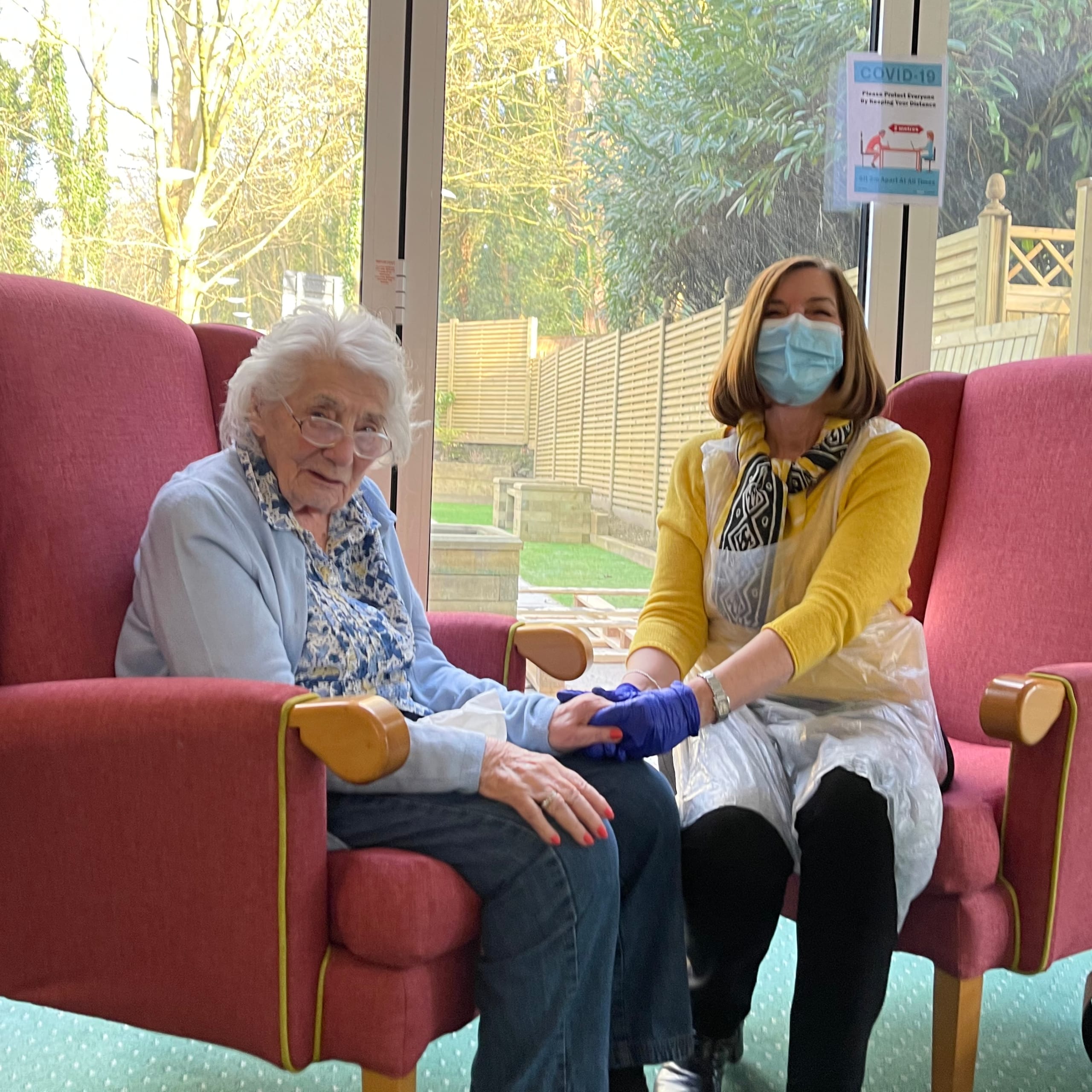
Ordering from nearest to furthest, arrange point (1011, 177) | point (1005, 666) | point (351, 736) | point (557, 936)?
1. point (351, 736)
2. point (557, 936)
3. point (1005, 666)
4. point (1011, 177)

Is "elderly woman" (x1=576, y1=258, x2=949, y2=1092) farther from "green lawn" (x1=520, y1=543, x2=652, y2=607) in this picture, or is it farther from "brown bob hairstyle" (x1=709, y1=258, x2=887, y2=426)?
"green lawn" (x1=520, y1=543, x2=652, y2=607)

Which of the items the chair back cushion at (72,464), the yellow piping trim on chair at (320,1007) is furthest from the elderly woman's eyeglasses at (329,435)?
the yellow piping trim on chair at (320,1007)

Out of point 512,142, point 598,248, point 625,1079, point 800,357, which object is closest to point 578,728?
point 625,1079

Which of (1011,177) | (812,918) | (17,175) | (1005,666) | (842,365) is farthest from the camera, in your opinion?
(1011,177)

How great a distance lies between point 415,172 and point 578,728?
1.38 metres

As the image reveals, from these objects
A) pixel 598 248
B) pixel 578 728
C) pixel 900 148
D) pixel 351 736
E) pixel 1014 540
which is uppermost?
pixel 900 148

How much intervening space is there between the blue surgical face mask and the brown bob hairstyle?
0.02 meters

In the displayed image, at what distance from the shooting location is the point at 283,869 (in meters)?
1.14

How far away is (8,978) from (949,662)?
59.1 inches

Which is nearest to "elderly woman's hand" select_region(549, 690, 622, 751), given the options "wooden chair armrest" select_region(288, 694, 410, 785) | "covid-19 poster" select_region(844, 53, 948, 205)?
"wooden chair armrest" select_region(288, 694, 410, 785)

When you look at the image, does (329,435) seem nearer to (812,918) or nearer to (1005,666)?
(812,918)

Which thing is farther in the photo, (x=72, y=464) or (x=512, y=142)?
(x=512, y=142)

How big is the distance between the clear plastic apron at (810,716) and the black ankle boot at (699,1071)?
0.88 ft

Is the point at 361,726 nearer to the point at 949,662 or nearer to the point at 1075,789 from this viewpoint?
the point at 1075,789
